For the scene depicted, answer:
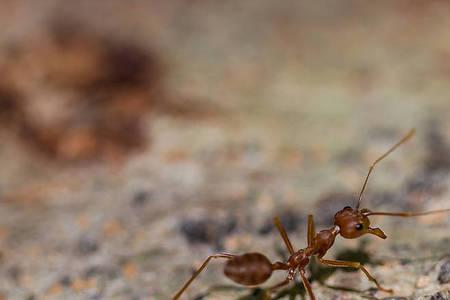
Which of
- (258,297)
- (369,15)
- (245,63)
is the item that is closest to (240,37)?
(245,63)

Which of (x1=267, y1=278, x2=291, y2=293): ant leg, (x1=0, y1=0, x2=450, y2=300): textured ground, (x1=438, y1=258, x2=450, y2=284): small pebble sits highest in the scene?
(x1=0, y1=0, x2=450, y2=300): textured ground

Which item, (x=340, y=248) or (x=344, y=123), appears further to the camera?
(x=344, y=123)

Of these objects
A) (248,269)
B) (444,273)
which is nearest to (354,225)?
(444,273)

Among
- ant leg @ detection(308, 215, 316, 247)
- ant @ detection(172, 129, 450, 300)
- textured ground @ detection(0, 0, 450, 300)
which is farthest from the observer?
textured ground @ detection(0, 0, 450, 300)

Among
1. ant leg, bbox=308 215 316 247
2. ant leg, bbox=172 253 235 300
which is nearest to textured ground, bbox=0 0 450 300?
ant leg, bbox=172 253 235 300

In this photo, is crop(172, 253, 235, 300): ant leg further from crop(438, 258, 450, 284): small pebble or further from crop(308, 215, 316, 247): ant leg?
crop(438, 258, 450, 284): small pebble

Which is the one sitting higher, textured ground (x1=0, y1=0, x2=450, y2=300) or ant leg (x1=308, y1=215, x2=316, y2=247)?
textured ground (x1=0, y1=0, x2=450, y2=300)

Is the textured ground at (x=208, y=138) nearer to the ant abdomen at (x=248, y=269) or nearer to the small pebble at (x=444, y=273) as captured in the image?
the small pebble at (x=444, y=273)

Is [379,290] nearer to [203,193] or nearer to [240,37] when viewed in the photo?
[203,193]
